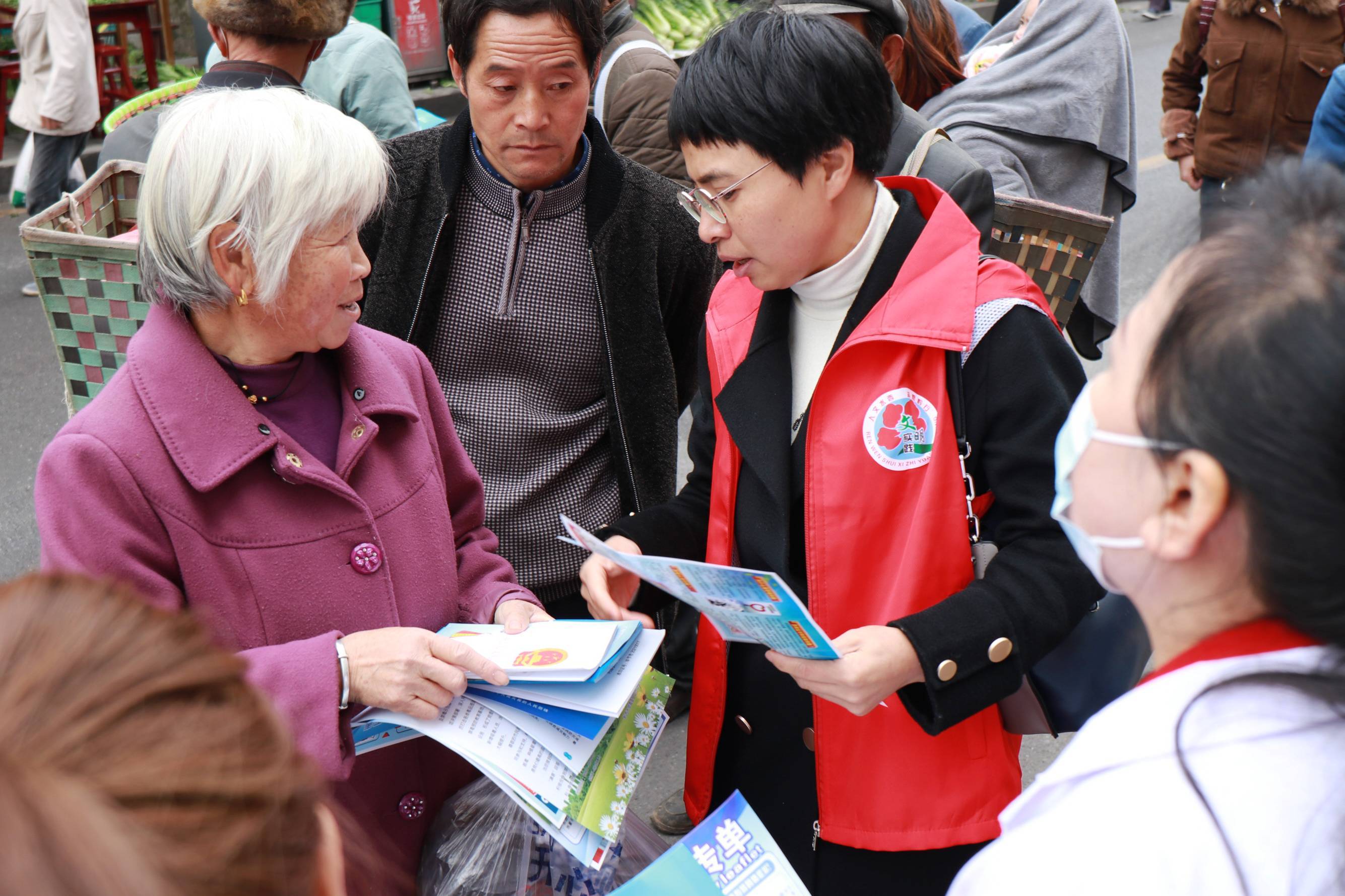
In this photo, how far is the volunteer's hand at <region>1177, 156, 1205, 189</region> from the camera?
5.11 m

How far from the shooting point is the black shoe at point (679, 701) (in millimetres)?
3396

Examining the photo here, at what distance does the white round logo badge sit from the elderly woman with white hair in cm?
59

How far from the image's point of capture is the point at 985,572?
1551mm

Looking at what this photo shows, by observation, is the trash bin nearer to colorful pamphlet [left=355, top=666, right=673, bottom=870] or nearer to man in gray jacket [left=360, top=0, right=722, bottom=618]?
man in gray jacket [left=360, top=0, right=722, bottom=618]

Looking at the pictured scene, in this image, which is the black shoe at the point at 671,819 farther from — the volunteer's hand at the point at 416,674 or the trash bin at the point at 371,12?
the trash bin at the point at 371,12

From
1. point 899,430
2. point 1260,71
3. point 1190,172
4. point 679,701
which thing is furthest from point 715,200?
point 1190,172

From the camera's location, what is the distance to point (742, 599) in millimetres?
1337

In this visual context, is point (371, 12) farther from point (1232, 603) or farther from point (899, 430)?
point (1232, 603)

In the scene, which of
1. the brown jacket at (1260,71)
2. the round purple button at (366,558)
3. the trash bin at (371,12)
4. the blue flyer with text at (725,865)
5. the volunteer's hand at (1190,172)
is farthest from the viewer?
the trash bin at (371,12)

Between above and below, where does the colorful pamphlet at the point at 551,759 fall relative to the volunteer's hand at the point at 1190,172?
above

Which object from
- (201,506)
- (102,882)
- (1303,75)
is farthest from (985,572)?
(1303,75)

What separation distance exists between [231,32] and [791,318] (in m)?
1.92

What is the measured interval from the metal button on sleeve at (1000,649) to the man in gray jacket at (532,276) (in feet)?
3.58

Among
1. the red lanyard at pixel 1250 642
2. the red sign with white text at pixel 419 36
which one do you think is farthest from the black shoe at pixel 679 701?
the red sign with white text at pixel 419 36
